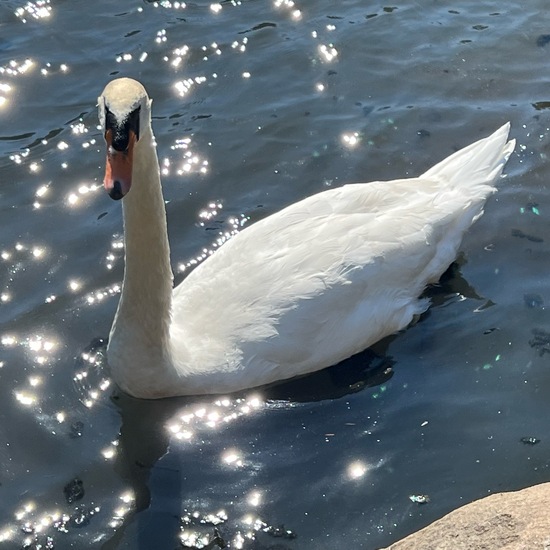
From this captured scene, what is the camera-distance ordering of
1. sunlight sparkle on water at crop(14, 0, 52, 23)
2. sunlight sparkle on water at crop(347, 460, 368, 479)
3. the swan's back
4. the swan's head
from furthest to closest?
sunlight sparkle on water at crop(14, 0, 52, 23) → the swan's back → sunlight sparkle on water at crop(347, 460, 368, 479) → the swan's head

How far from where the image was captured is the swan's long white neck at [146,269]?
5617mm

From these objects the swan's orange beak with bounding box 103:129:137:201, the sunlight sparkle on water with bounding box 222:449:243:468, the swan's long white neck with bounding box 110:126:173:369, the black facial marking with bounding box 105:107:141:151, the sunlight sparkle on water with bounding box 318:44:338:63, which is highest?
the black facial marking with bounding box 105:107:141:151

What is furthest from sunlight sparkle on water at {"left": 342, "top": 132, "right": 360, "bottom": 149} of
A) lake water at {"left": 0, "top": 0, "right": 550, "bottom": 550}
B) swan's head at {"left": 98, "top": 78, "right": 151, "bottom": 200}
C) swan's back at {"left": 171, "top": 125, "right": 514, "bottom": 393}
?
swan's head at {"left": 98, "top": 78, "right": 151, "bottom": 200}

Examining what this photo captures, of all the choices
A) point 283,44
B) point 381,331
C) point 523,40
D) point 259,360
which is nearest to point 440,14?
point 523,40

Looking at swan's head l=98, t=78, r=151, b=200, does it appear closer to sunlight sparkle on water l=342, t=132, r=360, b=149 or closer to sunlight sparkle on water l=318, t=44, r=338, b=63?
sunlight sparkle on water l=342, t=132, r=360, b=149

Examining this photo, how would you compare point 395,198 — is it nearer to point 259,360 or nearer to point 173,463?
point 259,360

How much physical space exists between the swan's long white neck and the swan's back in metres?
0.24

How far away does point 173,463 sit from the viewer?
6.18m

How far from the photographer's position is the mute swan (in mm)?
6086

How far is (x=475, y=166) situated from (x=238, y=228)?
200 centimetres

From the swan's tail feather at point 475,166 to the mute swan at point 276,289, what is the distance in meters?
0.34

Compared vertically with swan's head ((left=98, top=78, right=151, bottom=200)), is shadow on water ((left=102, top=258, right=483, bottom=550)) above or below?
below

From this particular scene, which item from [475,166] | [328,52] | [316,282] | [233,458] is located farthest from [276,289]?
[328,52]

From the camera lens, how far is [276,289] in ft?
21.0
